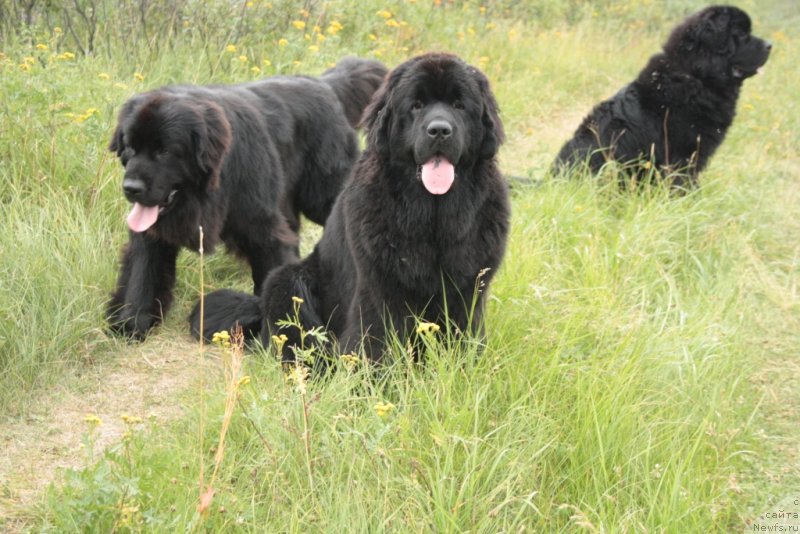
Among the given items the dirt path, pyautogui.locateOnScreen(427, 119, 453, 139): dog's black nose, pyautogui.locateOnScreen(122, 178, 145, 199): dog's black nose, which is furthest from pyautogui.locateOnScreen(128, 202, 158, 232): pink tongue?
pyautogui.locateOnScreen(427, 119, 453, 139): dog's black nose

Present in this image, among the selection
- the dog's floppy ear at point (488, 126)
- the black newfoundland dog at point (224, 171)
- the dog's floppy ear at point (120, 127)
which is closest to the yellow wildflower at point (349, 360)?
the dog's floppy ear at point (488, 126)

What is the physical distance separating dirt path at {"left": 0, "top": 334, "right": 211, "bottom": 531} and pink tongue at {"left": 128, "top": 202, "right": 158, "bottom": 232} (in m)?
0.61

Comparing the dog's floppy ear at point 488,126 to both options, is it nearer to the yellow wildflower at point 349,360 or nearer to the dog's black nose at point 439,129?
the dog's black nose at point 439,129

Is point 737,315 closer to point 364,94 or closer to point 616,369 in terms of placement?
point 616,369

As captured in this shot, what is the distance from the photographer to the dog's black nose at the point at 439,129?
3.18m

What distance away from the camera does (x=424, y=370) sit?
3.39 m

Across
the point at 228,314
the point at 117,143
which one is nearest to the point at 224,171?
the point at 117,143

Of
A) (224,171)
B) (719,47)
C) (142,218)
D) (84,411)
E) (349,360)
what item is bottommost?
(84,411)

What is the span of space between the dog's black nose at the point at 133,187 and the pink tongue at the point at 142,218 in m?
0.13

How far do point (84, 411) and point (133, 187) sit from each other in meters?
1.02

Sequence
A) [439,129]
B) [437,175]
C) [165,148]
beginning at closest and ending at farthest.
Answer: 1. [439,129]
2. [437,175]
3. [165,148]

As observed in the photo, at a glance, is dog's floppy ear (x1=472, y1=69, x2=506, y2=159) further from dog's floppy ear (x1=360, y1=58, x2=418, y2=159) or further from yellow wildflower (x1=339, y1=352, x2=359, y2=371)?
yellow wildflower (x1=339, y1=352, x2=359, y2=371)

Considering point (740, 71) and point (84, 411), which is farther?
point (740, 71)

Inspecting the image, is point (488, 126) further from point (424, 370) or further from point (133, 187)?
point (133, 187)
